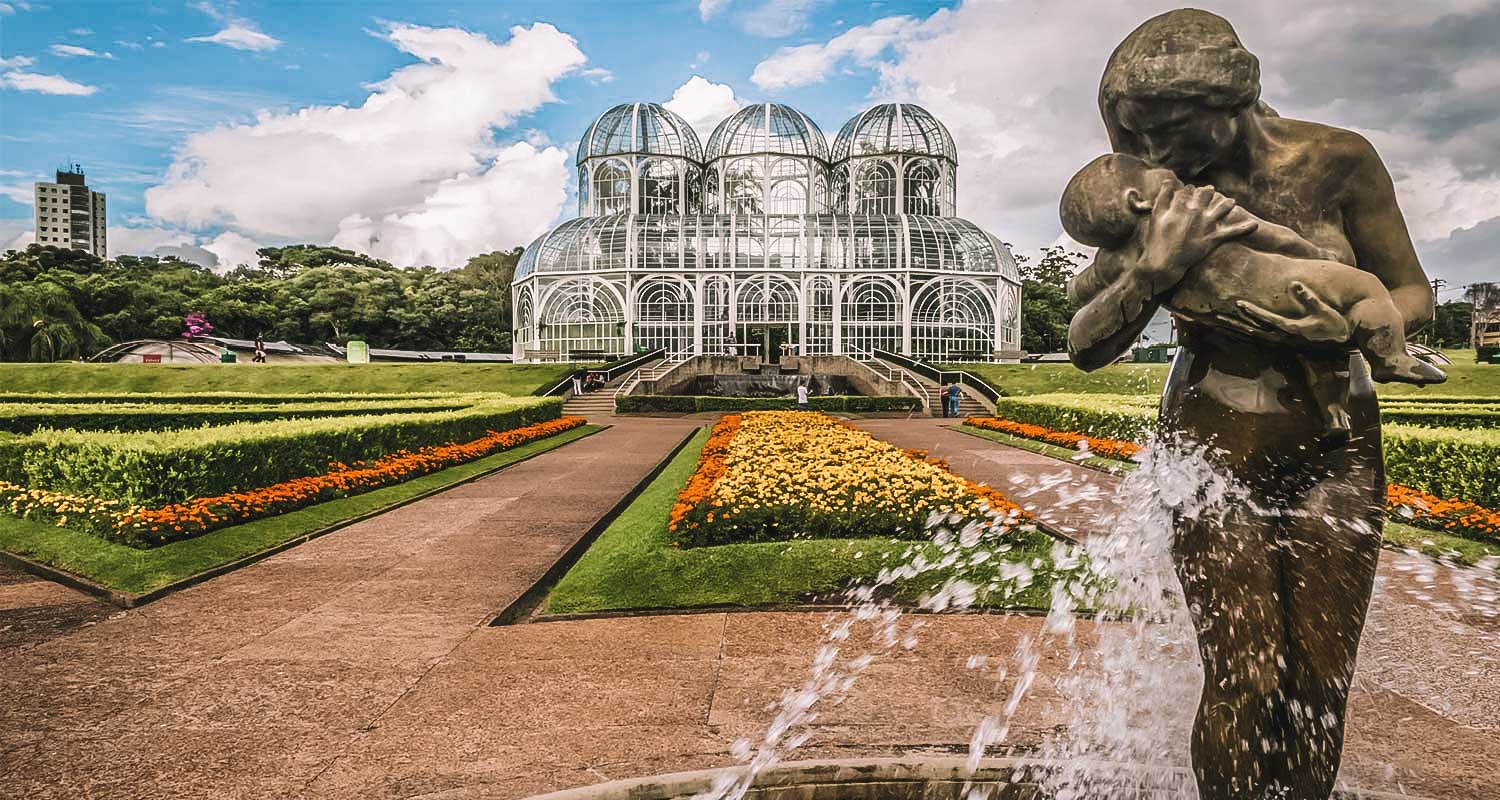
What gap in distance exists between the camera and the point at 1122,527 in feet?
9.56

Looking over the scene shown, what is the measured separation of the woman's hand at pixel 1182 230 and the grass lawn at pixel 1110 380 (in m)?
27.0

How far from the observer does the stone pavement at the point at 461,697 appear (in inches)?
139

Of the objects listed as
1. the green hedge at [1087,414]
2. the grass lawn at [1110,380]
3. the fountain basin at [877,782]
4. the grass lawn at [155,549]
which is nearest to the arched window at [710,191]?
the grass lawn at [1110,380]

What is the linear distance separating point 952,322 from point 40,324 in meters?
43.1

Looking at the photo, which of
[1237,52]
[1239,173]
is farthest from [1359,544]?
[1237,52]

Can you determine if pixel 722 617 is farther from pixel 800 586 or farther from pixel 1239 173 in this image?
pixel 1239 173

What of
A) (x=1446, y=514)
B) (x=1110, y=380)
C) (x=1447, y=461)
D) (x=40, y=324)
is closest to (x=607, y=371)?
(x=1110, y=380)

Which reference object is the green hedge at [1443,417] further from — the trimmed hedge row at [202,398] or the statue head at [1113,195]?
the trimmed hedge row at [202,398]

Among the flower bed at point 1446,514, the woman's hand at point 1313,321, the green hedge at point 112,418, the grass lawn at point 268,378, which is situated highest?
the woman's hand at point 1313,321

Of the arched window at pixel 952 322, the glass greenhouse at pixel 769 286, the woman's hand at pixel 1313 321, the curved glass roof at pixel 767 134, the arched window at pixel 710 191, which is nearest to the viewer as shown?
the woman's hand at pixel 1313 321

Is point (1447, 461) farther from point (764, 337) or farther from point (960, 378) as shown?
point (764, 337)

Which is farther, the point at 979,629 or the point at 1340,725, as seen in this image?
the point at 979,629

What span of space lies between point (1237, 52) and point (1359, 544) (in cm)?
122

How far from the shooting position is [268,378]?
1224 inches
